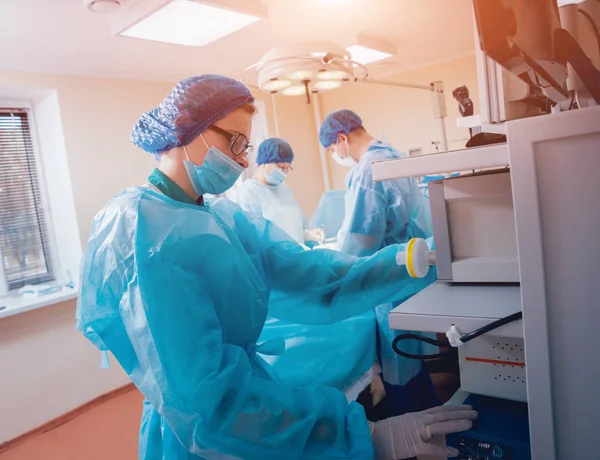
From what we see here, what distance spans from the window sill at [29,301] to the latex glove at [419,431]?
7.36 ft

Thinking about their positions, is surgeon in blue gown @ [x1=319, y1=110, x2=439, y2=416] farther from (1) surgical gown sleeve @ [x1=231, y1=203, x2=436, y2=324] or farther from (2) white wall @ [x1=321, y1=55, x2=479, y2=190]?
(2) white wall @ [x1=321, y1=55, x2=479, y2=190]

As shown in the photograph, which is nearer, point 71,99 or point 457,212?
point 457,212

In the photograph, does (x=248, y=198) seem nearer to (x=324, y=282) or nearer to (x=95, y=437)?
(x=95, y=437)

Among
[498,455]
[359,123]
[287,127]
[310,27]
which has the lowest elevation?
[498,455]

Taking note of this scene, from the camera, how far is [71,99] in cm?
273

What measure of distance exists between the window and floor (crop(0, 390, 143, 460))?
2.89 ft

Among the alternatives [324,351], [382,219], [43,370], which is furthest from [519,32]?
[43,370]

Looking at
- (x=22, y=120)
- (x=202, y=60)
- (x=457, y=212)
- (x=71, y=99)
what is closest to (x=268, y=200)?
(x=202, y=60)

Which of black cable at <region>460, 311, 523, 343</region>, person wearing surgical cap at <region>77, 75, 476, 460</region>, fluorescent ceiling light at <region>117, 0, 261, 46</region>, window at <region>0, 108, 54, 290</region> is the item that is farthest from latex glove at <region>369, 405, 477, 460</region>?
window at <region>0, 108, 54, 290</region>

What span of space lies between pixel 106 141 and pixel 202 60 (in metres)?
0.78

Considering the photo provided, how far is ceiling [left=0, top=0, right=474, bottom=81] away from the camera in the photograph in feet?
6.60

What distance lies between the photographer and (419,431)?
84cm

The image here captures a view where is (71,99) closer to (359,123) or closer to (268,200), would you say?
(268,200)

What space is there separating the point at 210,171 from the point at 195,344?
17.5 inches
